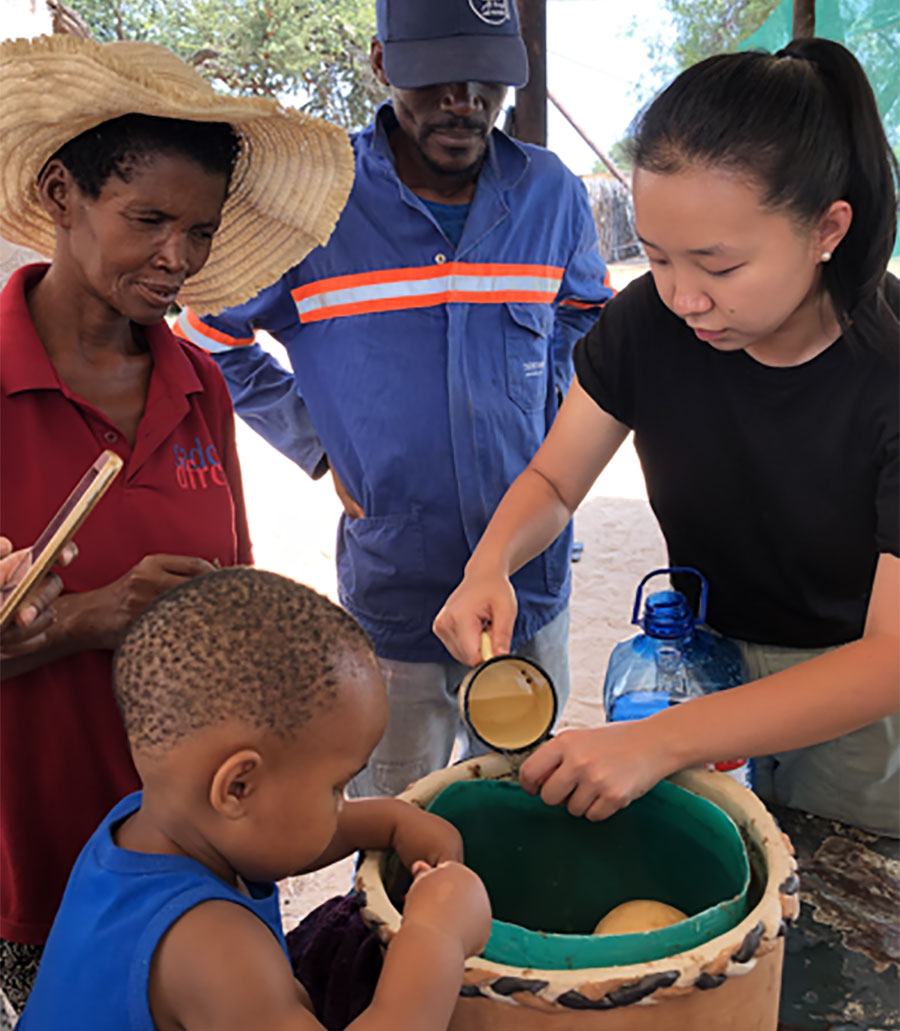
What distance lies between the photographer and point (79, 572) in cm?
134

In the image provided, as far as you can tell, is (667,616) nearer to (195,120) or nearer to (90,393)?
(90,393)

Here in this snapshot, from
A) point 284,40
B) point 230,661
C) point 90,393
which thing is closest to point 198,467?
point 90,393

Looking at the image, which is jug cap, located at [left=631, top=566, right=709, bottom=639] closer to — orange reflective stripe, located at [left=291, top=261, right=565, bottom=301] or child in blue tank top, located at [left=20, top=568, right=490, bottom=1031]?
child in blue tank top, located at [left=20, top=568, right=490, bottom=1031]

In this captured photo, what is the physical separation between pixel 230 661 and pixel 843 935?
0.75 m

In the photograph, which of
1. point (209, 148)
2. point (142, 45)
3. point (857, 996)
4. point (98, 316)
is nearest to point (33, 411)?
point (98, 316)

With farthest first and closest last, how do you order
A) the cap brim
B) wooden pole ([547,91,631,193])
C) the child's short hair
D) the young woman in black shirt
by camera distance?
1. wooden pole ([547,91,631,193])
2. the cap brim
3. the young woman in black shirt
4. the child's short hair

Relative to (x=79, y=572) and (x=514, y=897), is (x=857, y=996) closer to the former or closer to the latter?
(x=514, y=897)

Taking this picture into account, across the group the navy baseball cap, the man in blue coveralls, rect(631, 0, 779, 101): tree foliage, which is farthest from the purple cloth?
rect(631, 0, 779, 101): tree foliage

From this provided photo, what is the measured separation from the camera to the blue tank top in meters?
0.83

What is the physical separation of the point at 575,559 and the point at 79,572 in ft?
13.6

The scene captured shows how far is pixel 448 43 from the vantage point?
1915 millimetres

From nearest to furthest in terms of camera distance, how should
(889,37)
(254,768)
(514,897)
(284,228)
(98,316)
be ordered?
(254,768) → (514,897) → (98,316) → (284,228) → (889,37)

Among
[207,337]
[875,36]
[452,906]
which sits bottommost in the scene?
[452,906]

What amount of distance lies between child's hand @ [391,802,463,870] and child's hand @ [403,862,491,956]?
0.06m
